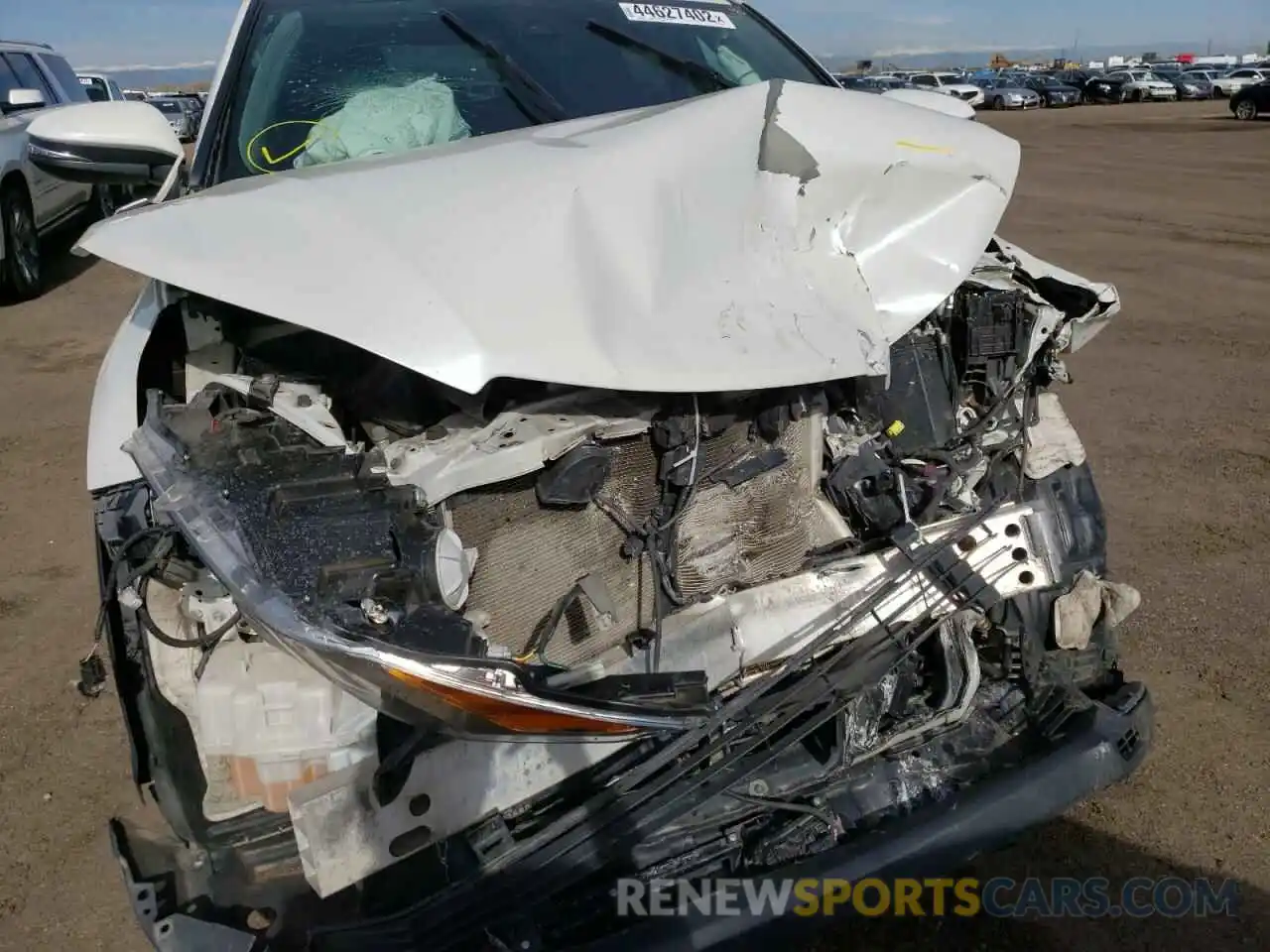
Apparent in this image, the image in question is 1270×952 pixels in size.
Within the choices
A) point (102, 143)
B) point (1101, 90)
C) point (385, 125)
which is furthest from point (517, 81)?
point (1101, 90)

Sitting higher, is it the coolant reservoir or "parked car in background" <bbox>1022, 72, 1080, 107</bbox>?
the coolant reservoir

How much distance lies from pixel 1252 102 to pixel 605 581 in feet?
82.9

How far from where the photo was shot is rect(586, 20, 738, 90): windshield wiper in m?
2.88

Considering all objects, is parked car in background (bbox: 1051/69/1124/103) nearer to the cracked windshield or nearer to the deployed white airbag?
the cracked windshield

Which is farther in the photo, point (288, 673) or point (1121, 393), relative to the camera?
point (1121, 393)

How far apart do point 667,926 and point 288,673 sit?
74 cm

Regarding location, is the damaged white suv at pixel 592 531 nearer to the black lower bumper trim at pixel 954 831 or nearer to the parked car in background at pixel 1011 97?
the black lower bumper trim at pixel 954 831

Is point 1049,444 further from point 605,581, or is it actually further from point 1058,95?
point 1058,95

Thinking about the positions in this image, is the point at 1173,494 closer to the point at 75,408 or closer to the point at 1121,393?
the point at 1121,393

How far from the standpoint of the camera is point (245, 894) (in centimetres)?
165

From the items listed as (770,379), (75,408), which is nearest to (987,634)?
(770,379)

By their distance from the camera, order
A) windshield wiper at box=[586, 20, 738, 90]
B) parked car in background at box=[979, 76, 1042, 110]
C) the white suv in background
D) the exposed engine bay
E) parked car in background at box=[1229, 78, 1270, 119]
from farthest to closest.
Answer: parked car in background at box=[979, 76, 1042, 110] < parked car in background at box=[1229, 78, 1270, 119] < the white suv in background < windshield wiper at box=[586, 20, 738, 90] < the exposed engine bay

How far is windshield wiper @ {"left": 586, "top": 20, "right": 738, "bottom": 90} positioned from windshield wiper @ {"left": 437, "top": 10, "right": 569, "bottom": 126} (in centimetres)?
34

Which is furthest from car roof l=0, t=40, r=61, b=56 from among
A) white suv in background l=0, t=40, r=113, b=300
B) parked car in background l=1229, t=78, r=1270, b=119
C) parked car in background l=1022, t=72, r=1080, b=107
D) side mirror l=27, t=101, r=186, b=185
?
parked car in background l=1022, t=72, r=1080, b=107
